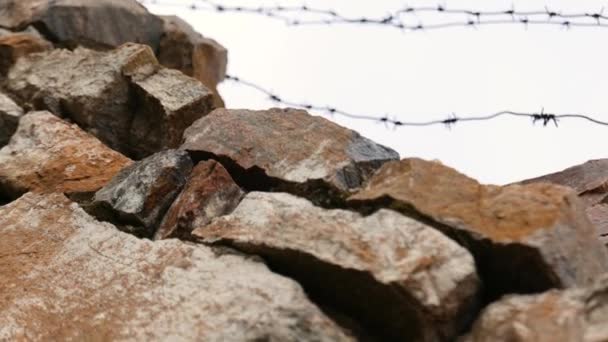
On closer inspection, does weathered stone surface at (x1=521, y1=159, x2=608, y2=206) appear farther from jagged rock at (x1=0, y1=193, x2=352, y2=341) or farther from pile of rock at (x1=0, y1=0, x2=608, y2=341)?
jagged rock at (x1=0, y1=193, x2=352, y2=341)

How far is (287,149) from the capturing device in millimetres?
3164

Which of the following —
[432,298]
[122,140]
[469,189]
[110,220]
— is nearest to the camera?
[432,298]

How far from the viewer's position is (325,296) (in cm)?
242

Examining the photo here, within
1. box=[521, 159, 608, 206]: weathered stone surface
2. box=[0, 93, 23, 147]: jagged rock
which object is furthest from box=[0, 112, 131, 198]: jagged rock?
box=[521, 159, 608, 206]: weathered stone surface

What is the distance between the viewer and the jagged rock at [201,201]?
2.87 meters

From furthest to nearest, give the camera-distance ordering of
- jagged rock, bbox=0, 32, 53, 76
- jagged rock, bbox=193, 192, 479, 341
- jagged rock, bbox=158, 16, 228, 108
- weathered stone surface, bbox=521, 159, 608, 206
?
1. jagged rock, bbox=158, 16, 228, 108
2. jagged rock, bbox=0, 32, 53, 76
3. weathered stone surface, bbox=521, 159, 608, 206
4. jagged rock, bbox=193, 192, 479, 341

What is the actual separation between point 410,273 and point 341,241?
247 mm

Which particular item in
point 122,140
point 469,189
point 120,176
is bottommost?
point 122,140

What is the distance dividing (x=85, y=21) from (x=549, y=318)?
11.6ft

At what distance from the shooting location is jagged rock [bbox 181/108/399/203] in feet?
9.68

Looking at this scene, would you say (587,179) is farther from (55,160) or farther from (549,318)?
(55,160)

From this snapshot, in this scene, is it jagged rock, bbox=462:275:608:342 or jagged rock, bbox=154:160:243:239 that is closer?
jagged rock, bbox=462:275:608:342

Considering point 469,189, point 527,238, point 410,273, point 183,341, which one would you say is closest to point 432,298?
point 410,273

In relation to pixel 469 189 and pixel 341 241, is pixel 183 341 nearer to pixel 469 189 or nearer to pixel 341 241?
pixel 341 241
